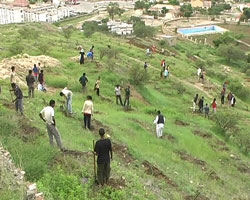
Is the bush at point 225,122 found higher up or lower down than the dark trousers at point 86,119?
lower down

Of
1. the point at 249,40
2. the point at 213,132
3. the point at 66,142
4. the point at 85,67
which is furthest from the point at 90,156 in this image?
the point at 249,40

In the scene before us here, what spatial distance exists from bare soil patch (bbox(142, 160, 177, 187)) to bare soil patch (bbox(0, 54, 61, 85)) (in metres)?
9.13

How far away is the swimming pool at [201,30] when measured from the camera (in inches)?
3184

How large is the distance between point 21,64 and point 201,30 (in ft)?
229

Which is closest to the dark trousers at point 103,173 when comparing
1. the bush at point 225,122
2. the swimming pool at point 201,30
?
the bush at point 225,122

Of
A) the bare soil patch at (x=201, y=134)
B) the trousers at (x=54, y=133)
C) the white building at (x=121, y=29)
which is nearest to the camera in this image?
the trousers at (x=54, y=133)

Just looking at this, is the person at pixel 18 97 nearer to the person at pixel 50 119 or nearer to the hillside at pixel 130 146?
the hillside at pixel 130 146

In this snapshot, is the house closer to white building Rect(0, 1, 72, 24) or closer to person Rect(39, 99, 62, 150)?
white building Rect(0, 1, 72, 24)

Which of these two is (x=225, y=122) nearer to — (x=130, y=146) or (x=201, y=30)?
(x=130, y=146)

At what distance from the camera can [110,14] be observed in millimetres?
105688

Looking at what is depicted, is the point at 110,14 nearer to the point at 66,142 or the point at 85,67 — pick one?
the point at 85,67

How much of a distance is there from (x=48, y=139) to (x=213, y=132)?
9.78 meters

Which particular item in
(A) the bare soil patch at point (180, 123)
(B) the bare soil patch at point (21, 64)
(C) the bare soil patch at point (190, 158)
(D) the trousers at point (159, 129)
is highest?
(B) the bare soil patch at point (21, 64)

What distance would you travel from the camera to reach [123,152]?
10.9 m
